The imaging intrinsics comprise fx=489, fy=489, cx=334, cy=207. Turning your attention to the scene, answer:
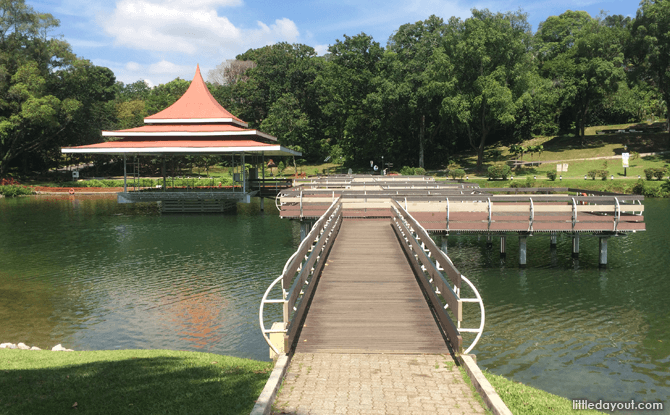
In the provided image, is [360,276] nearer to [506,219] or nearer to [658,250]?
[506,219]

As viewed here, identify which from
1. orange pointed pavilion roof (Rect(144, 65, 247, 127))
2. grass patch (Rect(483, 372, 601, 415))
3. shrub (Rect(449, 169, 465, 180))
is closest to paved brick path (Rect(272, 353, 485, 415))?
grass patch (Rect(483, 372, 601, 415))

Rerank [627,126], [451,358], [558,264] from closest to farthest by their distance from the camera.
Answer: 1. [451,358]
2. [558,264]
3. [627,126]

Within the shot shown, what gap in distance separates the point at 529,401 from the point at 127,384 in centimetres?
610

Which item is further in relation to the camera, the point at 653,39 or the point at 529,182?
the point at 653,39

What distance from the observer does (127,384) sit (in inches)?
303

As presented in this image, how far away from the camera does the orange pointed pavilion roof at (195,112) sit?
45.0 metres

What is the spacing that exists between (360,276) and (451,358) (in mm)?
4513

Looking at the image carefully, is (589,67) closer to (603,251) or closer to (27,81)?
(603,251)

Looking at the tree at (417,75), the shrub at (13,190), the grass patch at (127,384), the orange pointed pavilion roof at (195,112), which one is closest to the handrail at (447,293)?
the grass patch at (127,384)

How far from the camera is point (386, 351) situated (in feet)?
24.4

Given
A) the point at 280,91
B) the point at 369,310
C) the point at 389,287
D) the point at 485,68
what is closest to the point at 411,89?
the point at 485,68

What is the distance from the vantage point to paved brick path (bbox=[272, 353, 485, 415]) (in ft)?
18.6

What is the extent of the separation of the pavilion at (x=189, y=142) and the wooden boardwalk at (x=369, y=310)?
28.0 m

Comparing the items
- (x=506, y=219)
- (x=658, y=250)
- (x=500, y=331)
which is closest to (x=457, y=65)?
(x=658, y=250)
